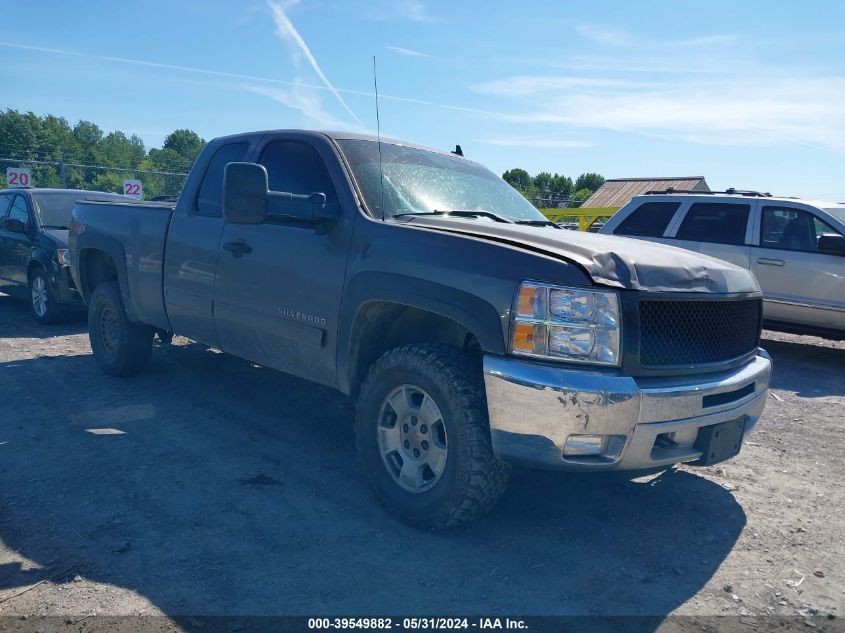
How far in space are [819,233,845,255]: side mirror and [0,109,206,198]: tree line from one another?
52.7ft

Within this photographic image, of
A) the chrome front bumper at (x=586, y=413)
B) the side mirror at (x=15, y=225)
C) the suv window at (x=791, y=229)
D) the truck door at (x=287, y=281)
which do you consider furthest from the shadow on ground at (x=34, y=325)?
the suv window at (x=791, y=229)

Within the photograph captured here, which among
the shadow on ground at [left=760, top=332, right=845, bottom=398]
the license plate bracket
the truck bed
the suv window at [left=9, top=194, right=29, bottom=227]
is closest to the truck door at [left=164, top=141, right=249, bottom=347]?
the truck bed

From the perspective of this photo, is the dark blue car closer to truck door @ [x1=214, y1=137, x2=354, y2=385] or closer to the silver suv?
truck door @ [x1=214, y1=137, x2=354, y2=385]

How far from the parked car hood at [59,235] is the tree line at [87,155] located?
9518mm

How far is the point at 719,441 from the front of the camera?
3.39 metres

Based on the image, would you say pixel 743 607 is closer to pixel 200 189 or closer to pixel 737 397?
pixel 737 397

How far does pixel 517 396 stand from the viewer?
10.0 feet

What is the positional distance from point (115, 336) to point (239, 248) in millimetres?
2319

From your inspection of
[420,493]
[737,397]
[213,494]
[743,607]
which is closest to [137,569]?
[213,494]

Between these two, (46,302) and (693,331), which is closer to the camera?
(693,331)

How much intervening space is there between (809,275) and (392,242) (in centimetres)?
665

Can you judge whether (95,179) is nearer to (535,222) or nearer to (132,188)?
(132,188)

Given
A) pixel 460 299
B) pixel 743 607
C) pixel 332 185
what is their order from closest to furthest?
pixel 743 607, pixel 460 299, pixel 332 185

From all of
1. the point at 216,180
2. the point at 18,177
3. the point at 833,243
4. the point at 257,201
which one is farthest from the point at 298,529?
the point at 18,177
